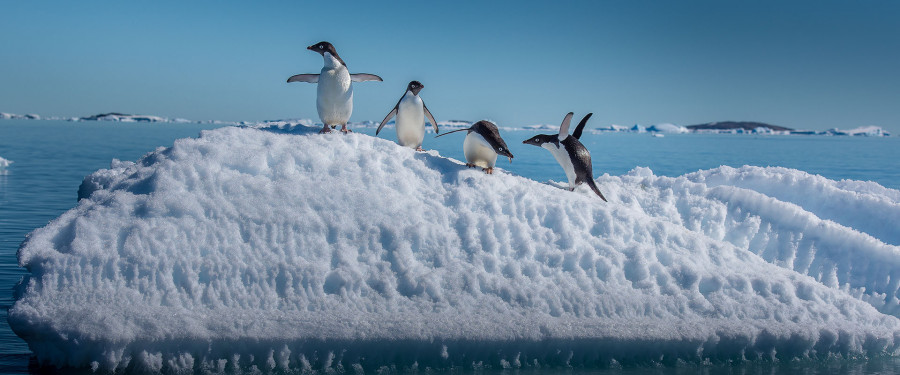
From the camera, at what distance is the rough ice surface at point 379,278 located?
411 centimetres

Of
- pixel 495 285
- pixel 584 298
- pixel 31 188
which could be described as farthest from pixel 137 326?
pixel 31 188

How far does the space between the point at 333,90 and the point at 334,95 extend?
0.16 ft

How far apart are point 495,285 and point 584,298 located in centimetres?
68

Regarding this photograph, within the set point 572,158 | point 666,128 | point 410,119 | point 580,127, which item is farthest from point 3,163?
point 666,128

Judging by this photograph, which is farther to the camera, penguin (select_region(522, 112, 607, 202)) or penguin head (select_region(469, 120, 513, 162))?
penguin (select_region(522, 112, 607, 202))

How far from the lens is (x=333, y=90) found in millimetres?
5941

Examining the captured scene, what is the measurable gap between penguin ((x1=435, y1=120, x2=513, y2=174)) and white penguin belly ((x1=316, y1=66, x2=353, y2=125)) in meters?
1.18

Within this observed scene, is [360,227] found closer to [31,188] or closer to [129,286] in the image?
[129,286]

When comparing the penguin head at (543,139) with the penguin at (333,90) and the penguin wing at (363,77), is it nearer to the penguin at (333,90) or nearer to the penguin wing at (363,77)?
the penguin wing at (363,77)

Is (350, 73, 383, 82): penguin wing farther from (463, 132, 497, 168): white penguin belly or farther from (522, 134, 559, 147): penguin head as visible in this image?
(522, 134, 559, 147): penguin head

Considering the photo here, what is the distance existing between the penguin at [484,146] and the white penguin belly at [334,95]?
46.4 inches

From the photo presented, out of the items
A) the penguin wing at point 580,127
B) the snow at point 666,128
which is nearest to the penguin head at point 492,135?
the penguin wing at point 580,127

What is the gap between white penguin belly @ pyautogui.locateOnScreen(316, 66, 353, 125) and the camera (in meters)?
5.94

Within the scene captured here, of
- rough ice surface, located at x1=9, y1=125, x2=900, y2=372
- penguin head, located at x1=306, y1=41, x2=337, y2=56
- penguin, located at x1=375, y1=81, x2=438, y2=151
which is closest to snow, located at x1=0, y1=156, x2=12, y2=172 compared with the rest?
rough ice surface, located at x1=9, y1=125, x2=900, y2=372
